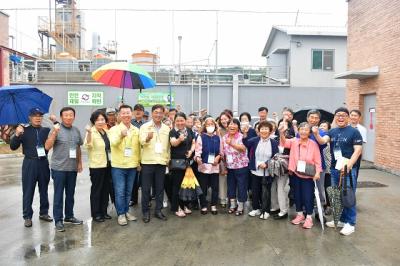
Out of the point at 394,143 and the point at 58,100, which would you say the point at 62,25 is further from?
the point at 394,143

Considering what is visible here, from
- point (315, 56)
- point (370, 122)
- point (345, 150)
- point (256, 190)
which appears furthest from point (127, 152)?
point (315, 56)

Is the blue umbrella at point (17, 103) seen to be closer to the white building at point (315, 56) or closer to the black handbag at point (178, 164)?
the black handbag at point (178, 164)

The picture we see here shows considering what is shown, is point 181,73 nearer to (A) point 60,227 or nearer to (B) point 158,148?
(B) point 158,148

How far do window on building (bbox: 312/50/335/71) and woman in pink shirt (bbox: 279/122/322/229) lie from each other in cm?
1483

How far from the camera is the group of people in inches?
205

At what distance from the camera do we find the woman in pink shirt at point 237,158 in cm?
589

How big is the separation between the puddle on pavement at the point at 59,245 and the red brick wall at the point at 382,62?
27.3 ft

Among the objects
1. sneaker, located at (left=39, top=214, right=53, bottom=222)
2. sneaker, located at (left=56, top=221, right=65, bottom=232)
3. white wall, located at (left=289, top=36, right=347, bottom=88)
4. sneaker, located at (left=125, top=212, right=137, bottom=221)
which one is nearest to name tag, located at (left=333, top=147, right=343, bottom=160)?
sneaker, located at (left=125, top=212, right=137, bottom=221)

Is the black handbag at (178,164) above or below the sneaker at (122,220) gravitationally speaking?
Result: above

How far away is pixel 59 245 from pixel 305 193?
3.52 m

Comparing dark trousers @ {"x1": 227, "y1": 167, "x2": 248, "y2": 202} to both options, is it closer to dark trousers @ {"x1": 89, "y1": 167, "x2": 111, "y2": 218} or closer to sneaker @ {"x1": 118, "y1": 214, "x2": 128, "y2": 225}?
sneaker @ {"x1": 118, "y1": 214, "x2": 128, "y2": 225}

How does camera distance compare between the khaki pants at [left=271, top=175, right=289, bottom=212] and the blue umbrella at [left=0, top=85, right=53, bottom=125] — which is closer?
the blue umbrella at [left=0, top=85, right=53, bottom=125]

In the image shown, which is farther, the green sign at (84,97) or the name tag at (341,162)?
the green sign at (84,97)

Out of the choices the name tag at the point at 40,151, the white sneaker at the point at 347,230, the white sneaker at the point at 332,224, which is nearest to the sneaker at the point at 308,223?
the white sneaker at the point at 332,224
